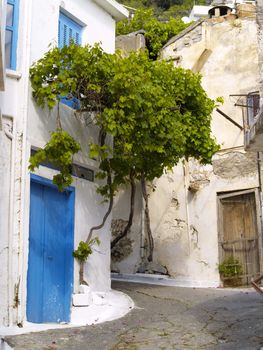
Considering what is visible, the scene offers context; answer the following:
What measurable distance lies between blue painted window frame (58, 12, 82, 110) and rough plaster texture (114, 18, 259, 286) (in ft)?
16.9

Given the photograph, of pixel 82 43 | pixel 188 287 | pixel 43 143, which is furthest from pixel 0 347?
pixel 188 287

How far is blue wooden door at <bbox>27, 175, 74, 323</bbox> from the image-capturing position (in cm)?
852

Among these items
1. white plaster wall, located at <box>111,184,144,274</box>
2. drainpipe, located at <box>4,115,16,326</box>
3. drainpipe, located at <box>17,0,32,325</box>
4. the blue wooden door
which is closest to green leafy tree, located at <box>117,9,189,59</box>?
white plaster wall, located at <box>111,184,144,274</box>

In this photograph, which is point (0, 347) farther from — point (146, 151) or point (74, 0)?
point (74, 0)

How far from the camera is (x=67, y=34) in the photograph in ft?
33.4

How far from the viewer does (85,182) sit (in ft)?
32.9

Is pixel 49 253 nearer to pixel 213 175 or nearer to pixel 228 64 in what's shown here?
pixel 213 175

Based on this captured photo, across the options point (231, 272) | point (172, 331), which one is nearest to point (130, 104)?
point (172, 331)

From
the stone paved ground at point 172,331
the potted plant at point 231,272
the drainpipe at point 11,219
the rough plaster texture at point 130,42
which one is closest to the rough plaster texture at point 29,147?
the drainpipe at point 11,219

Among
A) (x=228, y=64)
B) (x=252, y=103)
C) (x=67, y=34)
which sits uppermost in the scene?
(x=228, y=64)

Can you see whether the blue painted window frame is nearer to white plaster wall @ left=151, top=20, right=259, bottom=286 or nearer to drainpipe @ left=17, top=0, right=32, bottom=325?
drainpipe @ left=17, top=0, right=32, bottom=325

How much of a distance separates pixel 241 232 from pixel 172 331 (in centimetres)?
661

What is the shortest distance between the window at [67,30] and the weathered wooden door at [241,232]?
6082 millimetres

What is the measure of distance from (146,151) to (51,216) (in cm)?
208
